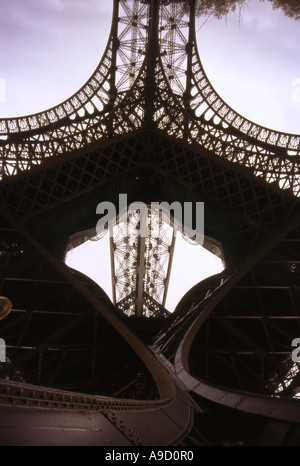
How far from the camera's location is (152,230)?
24.8 m

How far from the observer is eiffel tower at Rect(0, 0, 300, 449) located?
15.4m

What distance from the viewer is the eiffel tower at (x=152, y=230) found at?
50.4ft

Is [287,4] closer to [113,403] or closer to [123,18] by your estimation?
[113,403]

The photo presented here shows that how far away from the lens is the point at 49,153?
68.1ft
